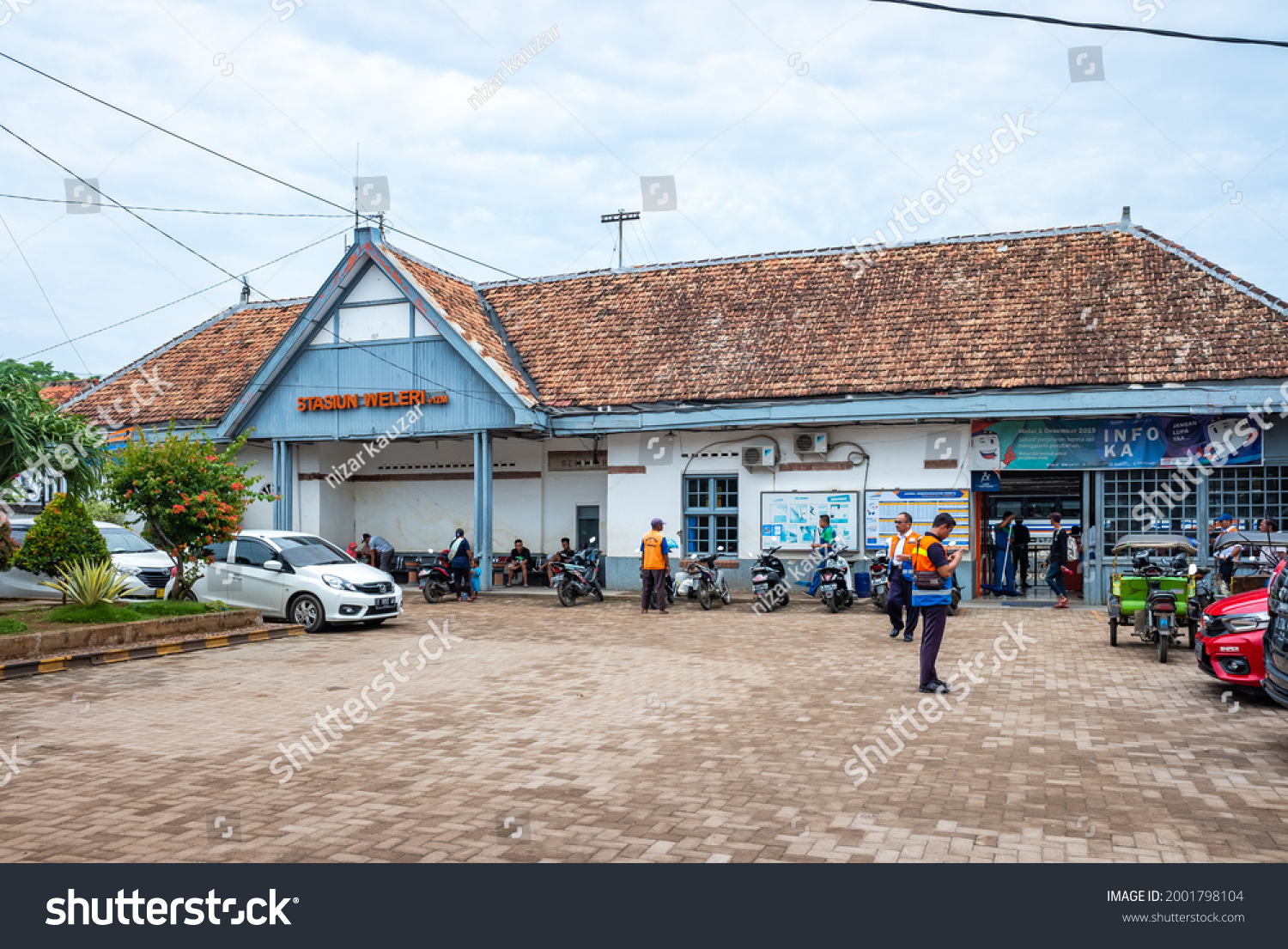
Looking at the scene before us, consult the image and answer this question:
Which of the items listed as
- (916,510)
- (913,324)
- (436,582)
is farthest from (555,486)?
(913,324)

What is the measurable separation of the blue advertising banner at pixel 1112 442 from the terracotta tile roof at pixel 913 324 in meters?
1.00

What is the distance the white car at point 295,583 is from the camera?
631 inches

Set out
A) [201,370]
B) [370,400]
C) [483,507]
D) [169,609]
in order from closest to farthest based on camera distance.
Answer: [169,609], [483,507], [370,400], [201,370]

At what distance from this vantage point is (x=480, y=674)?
11.6 m

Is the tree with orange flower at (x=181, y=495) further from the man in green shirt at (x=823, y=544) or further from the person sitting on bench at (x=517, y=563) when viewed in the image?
the man in green shirt at (x=823, y=544)

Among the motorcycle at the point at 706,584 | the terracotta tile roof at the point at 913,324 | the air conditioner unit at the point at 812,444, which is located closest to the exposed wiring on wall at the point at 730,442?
the air conditioner unit at the point at 812,444

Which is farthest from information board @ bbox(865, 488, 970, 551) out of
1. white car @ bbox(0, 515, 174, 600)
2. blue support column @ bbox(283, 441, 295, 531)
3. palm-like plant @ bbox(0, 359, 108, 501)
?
palm-like plant @ bbox(0, 359, 108, 501)

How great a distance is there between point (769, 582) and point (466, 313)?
10.2 meters

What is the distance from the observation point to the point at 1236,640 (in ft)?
31.4

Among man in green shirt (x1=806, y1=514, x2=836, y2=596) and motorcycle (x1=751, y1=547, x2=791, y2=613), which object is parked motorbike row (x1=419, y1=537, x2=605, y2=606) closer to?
motorcycle (x1=751, y1=547, x2=791, y2=613)

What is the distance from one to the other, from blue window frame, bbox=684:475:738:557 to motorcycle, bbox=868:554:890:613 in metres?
4.14

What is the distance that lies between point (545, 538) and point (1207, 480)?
14.1 metres

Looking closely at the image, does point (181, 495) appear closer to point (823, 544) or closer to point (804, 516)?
point (823, 544)
